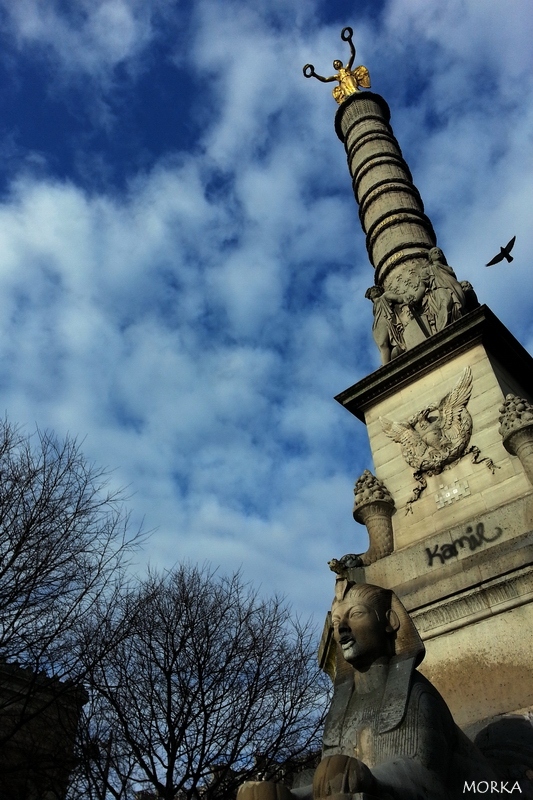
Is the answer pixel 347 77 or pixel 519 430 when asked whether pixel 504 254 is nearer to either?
pixel 519 430

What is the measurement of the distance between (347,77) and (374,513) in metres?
15.9

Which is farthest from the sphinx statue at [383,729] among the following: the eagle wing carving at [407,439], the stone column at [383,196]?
the stone column at [383,196]

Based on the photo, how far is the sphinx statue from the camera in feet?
10.4

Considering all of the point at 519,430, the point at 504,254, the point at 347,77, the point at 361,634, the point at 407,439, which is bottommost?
the point at 361,634

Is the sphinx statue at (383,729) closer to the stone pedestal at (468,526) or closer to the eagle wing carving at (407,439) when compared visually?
the stone pedestal at (468,526)

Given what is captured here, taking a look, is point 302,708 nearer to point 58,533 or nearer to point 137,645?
point 137,645

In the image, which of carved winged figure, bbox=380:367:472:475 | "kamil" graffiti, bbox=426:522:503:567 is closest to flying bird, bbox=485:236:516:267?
carved winged figure, bbox=380:367:472:475

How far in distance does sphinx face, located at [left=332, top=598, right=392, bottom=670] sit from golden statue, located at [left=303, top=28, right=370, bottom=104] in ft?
57.2

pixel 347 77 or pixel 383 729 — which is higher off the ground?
pixel 347 77

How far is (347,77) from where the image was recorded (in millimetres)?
19141

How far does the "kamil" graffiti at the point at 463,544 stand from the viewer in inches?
269

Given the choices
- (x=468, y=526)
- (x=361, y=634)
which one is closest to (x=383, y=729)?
(x=361, y=634)

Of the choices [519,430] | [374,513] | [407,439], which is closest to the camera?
[519,430]

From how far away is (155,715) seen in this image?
12461mm
